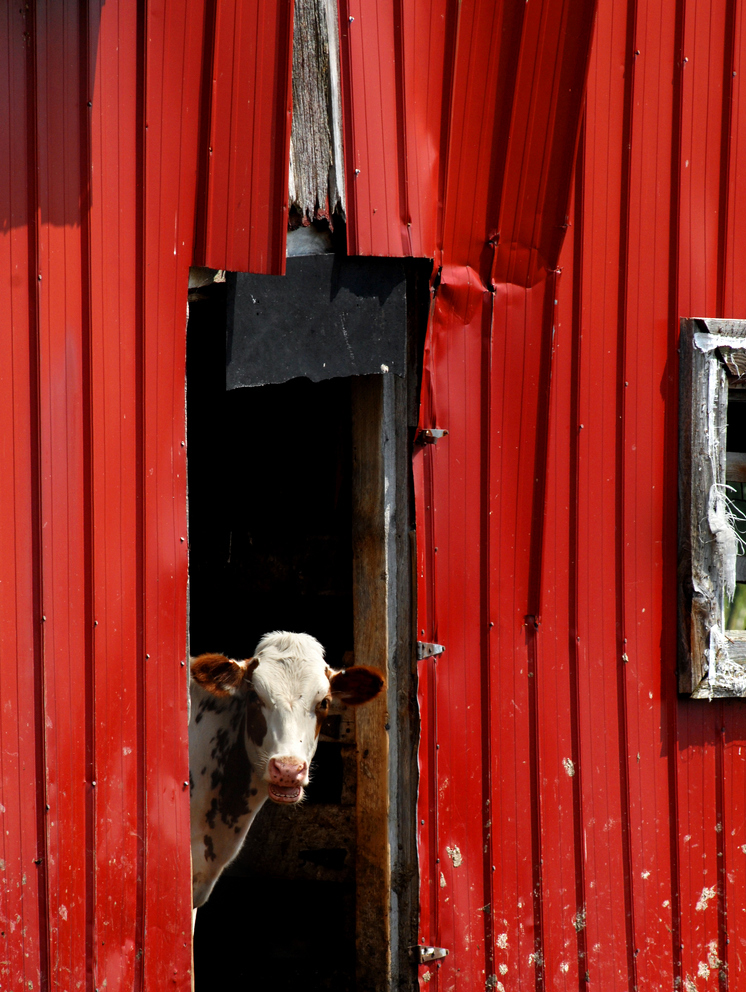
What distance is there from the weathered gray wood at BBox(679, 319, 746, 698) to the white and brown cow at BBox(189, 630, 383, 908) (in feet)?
4.70

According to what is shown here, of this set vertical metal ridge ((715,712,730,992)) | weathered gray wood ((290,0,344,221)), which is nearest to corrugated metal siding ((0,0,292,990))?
weathered gray wood ((290,0,344,221))

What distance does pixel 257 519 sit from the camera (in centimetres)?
578

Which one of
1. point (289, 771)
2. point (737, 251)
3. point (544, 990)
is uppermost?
point (737, 251)

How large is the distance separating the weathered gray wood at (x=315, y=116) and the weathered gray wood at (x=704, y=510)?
5.73 ft

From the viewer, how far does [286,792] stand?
11.9ft

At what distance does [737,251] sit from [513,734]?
2.39m

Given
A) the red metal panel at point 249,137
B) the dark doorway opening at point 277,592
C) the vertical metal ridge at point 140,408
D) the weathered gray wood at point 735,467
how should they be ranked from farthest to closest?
1. the dark doorway opening at point 277,592
2. the weathered gray wood at point 735,467
3. the red metal panel at point 249,137
4. the vertical metal ridge at point 140,408

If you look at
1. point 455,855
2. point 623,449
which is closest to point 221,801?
point 455,855

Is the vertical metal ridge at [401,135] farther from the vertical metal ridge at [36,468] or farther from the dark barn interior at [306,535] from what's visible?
the vertical metal ridge at [36,468]

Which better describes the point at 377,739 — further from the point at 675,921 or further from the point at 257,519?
the point at 257,519

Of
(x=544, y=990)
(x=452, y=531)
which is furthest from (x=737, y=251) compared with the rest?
(x=544, y=990)

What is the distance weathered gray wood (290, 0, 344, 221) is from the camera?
11.9 ft

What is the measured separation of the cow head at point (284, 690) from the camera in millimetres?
3828

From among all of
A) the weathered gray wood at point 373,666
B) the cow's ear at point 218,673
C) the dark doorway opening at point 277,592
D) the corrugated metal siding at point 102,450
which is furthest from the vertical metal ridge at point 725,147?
the cow's ear at point 218,673
